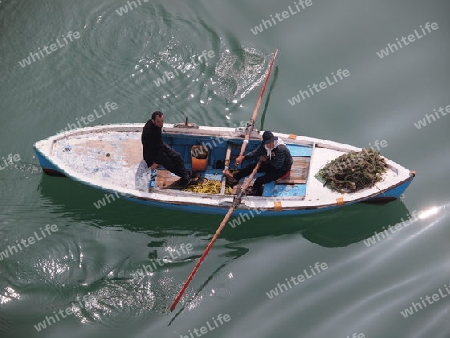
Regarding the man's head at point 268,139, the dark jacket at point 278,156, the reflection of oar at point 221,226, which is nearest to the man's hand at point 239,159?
the dark jacket at point 278,156

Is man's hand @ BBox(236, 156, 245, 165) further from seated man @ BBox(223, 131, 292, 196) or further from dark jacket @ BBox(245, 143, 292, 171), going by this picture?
dark jacket @ BBox(245, 143, 292, 171)

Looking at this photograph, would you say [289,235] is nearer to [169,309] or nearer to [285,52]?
[169,309]

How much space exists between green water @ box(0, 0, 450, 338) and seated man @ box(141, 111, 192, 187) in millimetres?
1089

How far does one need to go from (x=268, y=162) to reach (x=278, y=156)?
39cm

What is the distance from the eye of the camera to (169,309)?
12.5 meters

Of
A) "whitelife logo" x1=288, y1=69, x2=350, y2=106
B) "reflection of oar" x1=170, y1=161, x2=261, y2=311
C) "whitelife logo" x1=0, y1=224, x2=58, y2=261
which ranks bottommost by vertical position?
"reflection of oar" x1=170, y1=161, x2=261, y2=311

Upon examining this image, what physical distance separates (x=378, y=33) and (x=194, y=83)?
553 cm

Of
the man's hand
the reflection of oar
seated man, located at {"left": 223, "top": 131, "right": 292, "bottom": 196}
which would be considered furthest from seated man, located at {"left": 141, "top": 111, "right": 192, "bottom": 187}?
the reflection of oar

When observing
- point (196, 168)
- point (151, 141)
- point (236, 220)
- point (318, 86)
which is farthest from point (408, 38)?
point (151, 141)

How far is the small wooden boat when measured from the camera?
43.1ft

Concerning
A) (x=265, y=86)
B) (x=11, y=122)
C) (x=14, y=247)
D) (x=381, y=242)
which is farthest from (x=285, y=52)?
(x=14, y=247)

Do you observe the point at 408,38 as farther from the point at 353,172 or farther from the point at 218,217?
the point at 218,217

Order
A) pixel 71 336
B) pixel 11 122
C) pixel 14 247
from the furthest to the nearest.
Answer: pixel 11 122 → pixel 14 247 → pixel 71 336

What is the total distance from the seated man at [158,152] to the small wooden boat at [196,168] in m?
0.35
